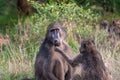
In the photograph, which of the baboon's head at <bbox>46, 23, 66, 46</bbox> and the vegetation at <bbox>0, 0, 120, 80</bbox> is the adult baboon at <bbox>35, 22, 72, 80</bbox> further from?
the vegetation at <bbox>0, 0, 120, 80</bbox>

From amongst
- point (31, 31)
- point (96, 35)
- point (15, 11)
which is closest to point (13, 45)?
point (31, 31)

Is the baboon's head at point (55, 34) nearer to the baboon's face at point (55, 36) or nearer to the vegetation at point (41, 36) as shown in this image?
the baboon's face at point (55, 36)

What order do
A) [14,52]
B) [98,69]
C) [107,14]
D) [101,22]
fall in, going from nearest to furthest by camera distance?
[98,69]
[14,52]
[101,22]
[107,14]

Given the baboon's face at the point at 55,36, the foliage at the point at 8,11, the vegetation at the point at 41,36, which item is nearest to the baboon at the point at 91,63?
the baboon's face at the point at 55,36

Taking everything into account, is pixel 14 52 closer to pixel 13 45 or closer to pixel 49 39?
pixel 13 45

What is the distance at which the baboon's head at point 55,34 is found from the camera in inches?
356

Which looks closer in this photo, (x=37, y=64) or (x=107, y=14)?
(x=37, y=64)

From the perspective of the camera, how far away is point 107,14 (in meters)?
16.8

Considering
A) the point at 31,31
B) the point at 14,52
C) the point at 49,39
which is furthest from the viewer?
the point at 31,31

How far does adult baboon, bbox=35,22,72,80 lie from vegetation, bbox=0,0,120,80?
910 millimetres

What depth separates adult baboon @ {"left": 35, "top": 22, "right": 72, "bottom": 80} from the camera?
30.2ft

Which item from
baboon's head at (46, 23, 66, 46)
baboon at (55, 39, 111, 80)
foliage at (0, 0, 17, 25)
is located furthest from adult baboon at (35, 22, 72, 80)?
foliage at (0, 0, 17, 25)

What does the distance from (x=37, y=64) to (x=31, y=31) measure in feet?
14.4

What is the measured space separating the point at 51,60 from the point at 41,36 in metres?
4.03
